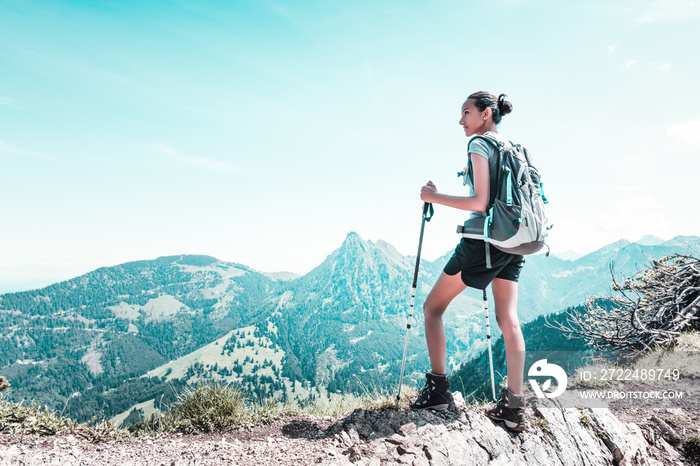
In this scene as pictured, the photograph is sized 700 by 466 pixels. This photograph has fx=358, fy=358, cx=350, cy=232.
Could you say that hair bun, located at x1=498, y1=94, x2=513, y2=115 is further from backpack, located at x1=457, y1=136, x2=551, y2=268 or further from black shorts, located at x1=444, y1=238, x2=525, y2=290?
black shorts, located at x1=444, y1=238, x2=525, y2=290

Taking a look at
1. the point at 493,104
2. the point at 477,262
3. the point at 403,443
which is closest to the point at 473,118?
the point at 493,104

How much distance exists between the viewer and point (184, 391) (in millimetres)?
4566

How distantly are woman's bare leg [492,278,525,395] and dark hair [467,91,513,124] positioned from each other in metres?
1.80

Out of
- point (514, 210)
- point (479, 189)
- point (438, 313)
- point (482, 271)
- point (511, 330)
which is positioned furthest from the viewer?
point (438, 313)

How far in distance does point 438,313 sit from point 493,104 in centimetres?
240

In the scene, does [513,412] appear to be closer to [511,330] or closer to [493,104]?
[511,330]

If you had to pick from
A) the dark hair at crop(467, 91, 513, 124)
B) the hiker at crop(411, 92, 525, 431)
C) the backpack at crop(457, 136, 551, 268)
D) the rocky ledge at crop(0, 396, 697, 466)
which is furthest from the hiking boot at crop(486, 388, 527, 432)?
the dark hair at crop(467, 91, 513, 124)

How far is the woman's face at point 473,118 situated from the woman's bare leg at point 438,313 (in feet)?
5.28

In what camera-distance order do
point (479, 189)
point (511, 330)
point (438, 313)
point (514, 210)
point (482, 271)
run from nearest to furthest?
point (514, 210) < point (479, 189) < point (482, 271) < point (511, 330) < point (438, 313)

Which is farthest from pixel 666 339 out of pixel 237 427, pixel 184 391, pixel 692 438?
pixel 184 391

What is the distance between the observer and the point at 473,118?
12.7ft

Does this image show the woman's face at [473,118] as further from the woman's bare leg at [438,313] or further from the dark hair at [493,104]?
the woman's bare leg at [438,313]

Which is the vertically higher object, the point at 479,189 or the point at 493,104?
the point at 493,104

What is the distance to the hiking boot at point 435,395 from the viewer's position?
4227 millimetres
